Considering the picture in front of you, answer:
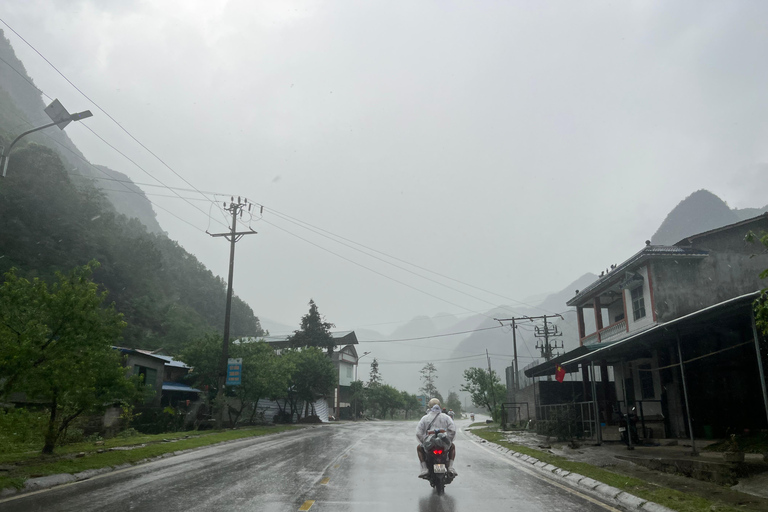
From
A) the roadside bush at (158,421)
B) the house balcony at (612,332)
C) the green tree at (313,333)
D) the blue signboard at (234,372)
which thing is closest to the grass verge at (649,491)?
the house balcony at (612,332)

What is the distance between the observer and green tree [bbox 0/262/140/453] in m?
11.5

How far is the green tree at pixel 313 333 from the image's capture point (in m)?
60.4

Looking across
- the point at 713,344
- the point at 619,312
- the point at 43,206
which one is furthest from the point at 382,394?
the point at 713,344

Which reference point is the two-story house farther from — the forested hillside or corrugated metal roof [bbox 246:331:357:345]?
corrugated metal roof [bbox 246:331:357:345]

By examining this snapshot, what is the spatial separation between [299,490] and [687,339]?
622 inches

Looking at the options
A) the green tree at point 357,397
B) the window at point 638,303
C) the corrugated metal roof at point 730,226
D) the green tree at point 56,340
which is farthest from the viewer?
the green tree at point 357,397

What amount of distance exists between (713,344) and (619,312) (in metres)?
11.9

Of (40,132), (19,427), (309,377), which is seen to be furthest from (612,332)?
(40,132)

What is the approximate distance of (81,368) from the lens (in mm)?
13031

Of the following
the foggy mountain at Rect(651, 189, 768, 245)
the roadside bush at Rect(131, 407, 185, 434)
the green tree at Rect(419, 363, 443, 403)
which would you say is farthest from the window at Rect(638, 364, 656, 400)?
the foggy mountain at Rect(651, 189, 768, 245)

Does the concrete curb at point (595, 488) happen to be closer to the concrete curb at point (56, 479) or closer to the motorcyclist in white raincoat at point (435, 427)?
the motorcyclist in white raincoat at point (435, 427)

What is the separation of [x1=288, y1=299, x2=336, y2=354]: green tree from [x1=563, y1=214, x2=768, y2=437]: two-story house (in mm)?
36322

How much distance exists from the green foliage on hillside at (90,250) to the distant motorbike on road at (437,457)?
35.8 metres

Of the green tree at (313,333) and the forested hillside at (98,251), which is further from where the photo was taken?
the green tree at (313,333)
